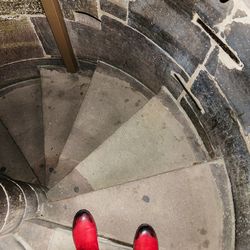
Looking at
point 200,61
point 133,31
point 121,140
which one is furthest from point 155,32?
point 121,140

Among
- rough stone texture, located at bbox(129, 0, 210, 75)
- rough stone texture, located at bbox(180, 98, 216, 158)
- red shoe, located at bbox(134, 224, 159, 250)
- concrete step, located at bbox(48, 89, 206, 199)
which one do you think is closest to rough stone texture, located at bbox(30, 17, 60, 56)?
rough stone texture, located at bbox(129, 0, 210, 75)

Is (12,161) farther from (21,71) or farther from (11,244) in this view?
(11,244)

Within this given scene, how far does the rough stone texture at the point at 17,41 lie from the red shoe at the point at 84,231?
2222 mm

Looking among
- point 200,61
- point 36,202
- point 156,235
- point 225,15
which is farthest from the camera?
point 156,235

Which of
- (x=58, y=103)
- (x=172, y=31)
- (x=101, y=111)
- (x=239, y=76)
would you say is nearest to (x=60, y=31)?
(x=101, y=111)

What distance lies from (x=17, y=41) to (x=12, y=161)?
5.03ft

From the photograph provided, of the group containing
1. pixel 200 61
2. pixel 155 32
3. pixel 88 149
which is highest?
pixel 155 32

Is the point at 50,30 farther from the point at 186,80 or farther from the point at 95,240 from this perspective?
the point at 95,240

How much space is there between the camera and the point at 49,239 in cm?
337

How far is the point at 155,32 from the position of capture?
10.5ft

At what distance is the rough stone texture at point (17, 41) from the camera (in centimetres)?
410

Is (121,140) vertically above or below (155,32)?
below

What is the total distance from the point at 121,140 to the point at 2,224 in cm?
162

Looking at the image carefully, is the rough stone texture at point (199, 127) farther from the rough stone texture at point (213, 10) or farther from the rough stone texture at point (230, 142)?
the rough stone texture at point (213, 10)
